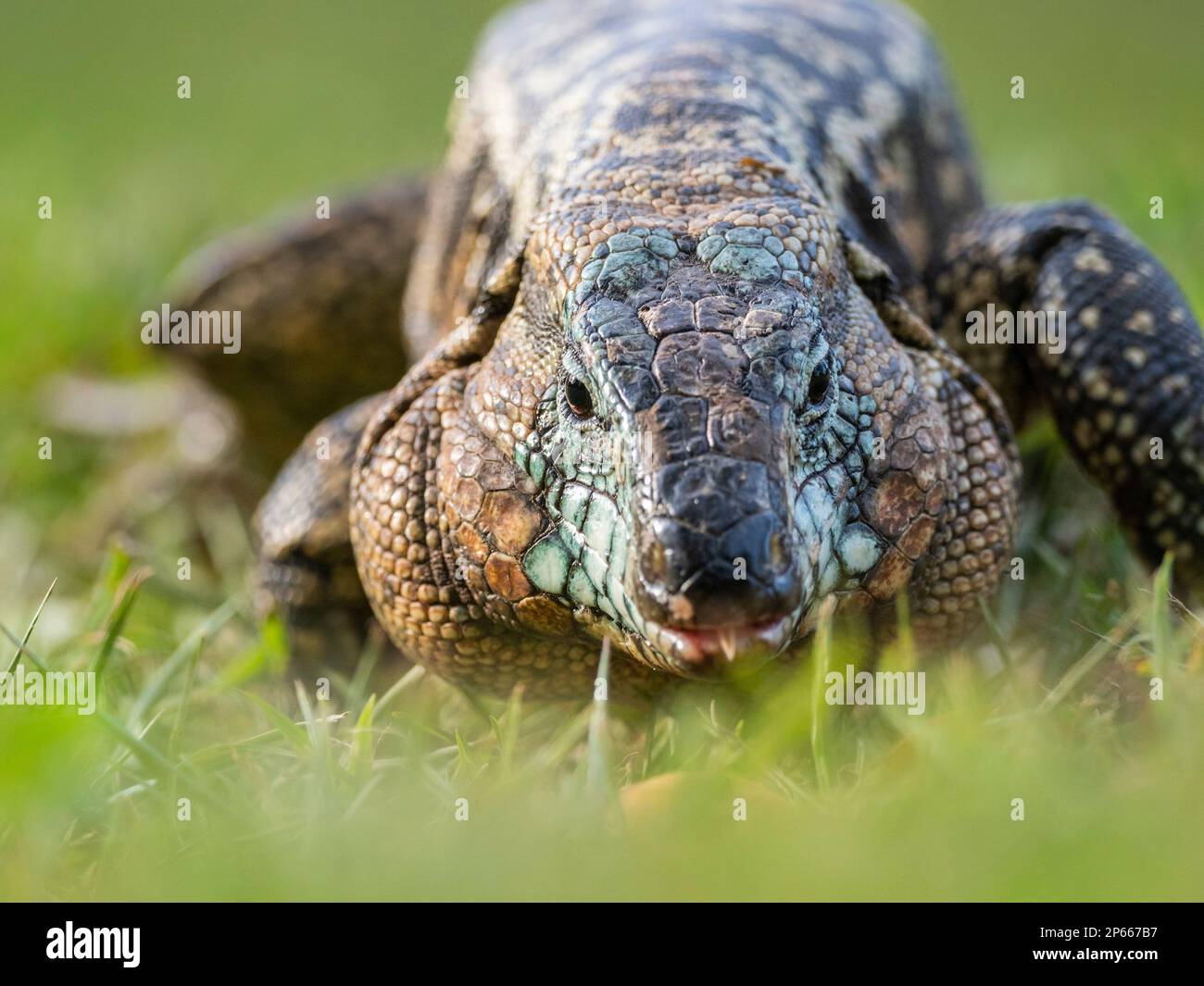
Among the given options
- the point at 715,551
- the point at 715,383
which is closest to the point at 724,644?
the point at 715,551

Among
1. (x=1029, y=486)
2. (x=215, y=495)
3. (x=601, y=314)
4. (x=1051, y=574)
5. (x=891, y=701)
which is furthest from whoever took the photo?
(x=215, y=495)

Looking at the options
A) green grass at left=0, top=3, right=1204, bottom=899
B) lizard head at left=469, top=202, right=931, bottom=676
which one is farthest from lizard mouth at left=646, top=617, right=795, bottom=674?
green grass at left=0, top=3, right=1204, bottom=899

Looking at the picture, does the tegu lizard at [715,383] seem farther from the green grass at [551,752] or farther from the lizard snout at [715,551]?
the green grass at [551,752]

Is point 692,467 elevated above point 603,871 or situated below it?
above

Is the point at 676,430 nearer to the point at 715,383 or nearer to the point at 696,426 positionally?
the point at 696,426

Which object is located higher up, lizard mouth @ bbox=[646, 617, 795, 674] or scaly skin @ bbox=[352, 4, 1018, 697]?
scaly skin @ bbox=[352, 4, 1018, 697]

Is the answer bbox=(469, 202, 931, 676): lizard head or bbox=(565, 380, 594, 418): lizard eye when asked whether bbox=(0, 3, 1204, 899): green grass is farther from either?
bbox=(565, 380, 594, 418): lizard eye

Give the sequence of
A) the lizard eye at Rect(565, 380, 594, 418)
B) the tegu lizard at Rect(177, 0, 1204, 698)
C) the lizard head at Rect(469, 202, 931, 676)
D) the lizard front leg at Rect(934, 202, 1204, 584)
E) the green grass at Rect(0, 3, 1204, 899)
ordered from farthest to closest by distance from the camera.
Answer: the lizard front leg at Rect(934, 202, 1204, 584) < the lizard eye at Rect(565, 380, 594, 418) < the tegu lizard at Rect(177, 0, 1204, 698) < the lizard head at Rect(469, 202, 931, 676) < the green grass at Rect(0, 3, 1204, 899)
